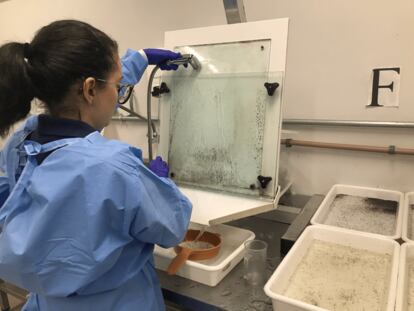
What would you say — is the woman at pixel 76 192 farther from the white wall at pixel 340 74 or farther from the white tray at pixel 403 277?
the white wall at pixel 340 74

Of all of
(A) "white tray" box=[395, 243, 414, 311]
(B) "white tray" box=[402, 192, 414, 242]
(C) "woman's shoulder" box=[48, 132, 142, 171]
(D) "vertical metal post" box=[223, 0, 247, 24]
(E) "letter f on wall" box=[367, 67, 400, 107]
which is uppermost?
(D) "vertical metal post" box=[223, 0, 247, 24]

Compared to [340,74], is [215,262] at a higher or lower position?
lower

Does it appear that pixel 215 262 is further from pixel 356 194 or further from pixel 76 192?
pixel 356 194

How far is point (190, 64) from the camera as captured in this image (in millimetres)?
1328

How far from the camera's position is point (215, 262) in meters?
1.02

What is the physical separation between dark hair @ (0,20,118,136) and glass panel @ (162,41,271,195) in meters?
0.58

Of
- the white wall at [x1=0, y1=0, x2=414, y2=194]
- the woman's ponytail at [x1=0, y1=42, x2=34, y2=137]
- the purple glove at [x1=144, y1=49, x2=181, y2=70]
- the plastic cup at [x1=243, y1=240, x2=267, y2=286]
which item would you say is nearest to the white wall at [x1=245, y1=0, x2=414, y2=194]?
the white wall at [x1=0, y1=0, x2=414, y2=194]

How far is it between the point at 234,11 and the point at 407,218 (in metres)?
1.00

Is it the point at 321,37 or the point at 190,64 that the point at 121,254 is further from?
the point at 321,37

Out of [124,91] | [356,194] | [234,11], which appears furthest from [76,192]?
[356,194]

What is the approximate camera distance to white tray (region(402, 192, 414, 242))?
101 centimetres

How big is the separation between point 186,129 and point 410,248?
2.86 feet

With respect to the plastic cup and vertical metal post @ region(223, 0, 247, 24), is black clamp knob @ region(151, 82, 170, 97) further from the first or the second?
the plastic cup

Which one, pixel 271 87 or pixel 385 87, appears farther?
pixel 385 87
